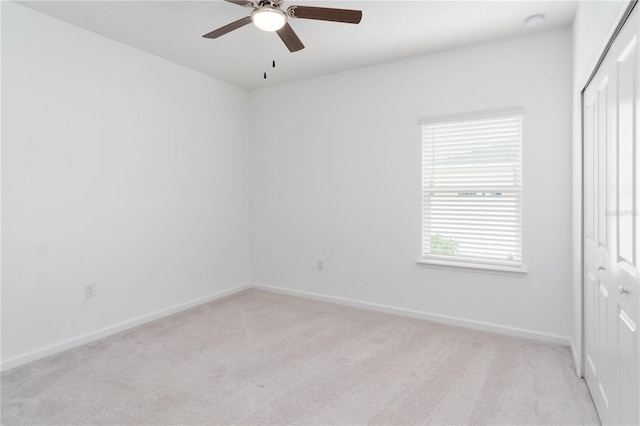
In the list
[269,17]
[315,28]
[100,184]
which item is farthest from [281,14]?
[100,184]

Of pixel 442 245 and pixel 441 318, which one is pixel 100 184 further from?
pixel 441 318

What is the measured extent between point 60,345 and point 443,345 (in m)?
3.26

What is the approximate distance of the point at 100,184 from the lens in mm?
3410

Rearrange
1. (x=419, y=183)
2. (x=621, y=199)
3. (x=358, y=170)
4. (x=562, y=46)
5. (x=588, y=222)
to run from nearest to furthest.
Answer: (x=621, y=199)
(x=588, y=222)
(x=562, y=46)
(x=419, y=183)
(x=358, y=170)

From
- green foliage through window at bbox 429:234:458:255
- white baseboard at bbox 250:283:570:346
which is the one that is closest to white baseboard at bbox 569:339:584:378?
white baseboard at bbox 250:283:570:346

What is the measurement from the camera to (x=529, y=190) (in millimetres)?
3324

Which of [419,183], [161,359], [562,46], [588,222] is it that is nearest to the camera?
[588,222]

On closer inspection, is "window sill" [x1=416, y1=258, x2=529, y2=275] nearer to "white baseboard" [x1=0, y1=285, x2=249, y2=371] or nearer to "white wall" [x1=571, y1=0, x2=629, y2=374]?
"white wall" [x1=571, y1=0, x2=629, y2=374]

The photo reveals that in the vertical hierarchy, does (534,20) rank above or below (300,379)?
above

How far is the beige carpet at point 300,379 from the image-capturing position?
7.16ft

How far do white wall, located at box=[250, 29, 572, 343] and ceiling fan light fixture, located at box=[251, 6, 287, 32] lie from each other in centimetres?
194

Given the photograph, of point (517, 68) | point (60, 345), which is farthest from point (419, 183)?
point (60, 345)

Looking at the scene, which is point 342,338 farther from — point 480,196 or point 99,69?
point 99,69

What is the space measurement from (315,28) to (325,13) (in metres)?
0.95
